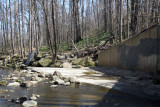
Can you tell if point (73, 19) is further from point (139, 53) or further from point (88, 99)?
point (88, 99)

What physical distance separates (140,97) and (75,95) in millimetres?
1997

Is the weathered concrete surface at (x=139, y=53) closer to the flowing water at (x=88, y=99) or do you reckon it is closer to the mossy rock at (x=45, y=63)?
the flowing water at (x=88, y=99)

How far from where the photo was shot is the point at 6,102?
5004 mm

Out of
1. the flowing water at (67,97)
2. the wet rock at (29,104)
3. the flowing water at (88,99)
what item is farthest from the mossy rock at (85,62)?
the wet rock at (29,104)

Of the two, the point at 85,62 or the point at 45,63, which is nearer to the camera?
the point at 45,63

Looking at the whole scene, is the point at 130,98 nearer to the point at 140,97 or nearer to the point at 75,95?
the point at 140,97

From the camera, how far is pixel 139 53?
31.1 feet

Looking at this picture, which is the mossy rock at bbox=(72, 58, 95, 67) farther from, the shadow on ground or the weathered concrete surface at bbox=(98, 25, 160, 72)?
the shadow on ground

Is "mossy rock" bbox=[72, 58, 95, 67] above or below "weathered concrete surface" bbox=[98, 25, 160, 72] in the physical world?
below

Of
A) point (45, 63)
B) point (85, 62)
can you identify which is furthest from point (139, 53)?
point (45, 63)

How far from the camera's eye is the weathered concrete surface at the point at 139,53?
7880mm

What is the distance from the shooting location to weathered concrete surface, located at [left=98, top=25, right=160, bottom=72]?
25.9 ft

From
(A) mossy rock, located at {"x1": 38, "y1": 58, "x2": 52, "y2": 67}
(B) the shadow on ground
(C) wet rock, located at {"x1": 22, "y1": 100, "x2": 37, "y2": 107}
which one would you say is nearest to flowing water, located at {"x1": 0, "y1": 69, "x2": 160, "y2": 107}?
(B) the shadow on ground

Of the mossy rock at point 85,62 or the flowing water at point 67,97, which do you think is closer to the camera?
the flowing water at point 67,97
